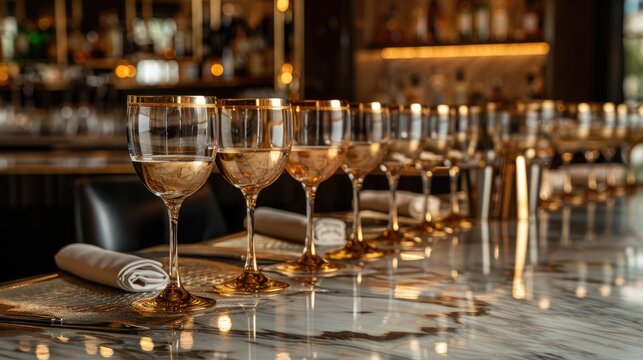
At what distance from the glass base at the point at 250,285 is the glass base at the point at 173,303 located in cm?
5

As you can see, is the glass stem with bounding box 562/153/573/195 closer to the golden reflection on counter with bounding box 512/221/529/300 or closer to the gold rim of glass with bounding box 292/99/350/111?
the golden reflection on counter with bounding box 512/221/529/300

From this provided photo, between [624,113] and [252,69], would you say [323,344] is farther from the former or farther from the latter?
[252,69]

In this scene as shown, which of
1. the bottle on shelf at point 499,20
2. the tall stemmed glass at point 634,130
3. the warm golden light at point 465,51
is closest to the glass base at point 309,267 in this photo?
the tall stemmed glass at point 634,130

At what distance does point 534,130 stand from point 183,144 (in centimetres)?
109

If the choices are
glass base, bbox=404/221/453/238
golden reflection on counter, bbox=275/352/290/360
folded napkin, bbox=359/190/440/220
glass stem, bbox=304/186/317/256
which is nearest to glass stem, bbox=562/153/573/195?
folded napkin, bbox=359/190/440/220

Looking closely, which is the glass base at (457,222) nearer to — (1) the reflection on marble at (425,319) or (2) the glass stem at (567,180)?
(1) the reflection on marble at (425,319)

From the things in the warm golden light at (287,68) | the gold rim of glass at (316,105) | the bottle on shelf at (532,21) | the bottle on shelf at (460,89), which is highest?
the bottle on shelf at (532,21)

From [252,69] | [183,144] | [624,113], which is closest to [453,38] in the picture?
[252,69]

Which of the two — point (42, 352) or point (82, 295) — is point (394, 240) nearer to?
point (82, 295)

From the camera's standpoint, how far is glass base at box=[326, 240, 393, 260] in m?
1.18

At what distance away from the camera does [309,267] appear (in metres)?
1.08

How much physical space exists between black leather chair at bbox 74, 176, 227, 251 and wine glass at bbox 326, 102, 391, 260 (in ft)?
1.98

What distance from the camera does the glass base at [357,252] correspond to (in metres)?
1.18

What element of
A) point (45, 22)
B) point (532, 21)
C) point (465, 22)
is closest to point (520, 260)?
point (532, 21)
